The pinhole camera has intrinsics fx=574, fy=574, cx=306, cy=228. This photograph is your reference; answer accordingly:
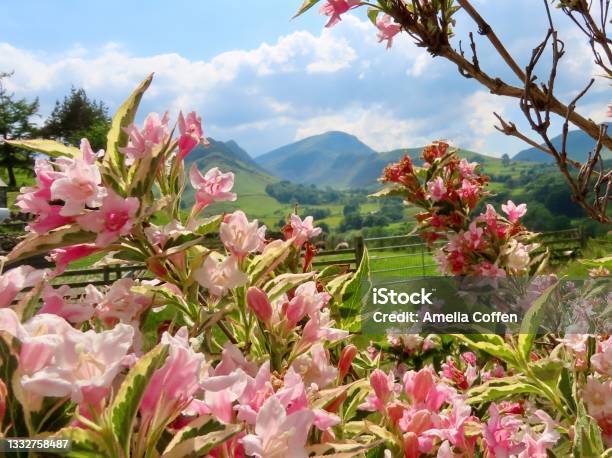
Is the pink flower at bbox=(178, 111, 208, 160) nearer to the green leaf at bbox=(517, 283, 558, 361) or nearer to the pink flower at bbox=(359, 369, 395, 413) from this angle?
the pink flower at bbox=(359, 369, 395, 413)

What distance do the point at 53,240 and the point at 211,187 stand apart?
0.26m

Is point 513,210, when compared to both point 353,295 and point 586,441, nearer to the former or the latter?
point 353,295

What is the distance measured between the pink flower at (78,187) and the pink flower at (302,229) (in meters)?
0.43

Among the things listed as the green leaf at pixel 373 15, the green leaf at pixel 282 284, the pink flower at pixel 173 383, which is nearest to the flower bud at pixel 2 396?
the pink flower at pixel 173 383

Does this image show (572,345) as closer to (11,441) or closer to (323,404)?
(323,404)

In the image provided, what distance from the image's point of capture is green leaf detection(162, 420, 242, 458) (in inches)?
18.8

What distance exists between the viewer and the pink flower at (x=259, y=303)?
0.78m

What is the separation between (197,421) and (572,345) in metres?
0.72

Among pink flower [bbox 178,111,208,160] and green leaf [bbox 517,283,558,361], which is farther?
green leaf [bbox 517,283,558,361]

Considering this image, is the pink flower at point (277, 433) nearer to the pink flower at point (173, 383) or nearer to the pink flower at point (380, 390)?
the pink flower at point (173, 383)

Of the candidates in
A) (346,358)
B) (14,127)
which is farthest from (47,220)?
(14,127)

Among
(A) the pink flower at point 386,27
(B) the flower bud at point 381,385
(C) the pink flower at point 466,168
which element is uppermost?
(A) the pink flower at point 386,27

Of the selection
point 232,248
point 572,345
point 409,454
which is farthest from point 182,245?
point 572,345

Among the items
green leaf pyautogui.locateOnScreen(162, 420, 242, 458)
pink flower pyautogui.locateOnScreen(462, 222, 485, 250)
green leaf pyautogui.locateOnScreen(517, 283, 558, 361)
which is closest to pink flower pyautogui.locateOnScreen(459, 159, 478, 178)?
pink flower pyautogui.locateOnScreen(462, 222, 485, 250)
